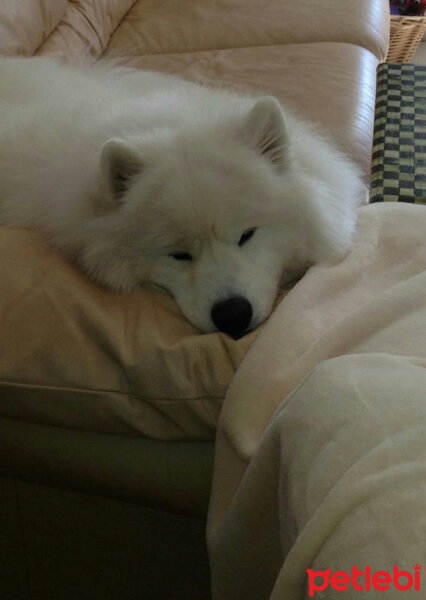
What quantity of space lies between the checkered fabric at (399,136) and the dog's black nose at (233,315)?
83cm

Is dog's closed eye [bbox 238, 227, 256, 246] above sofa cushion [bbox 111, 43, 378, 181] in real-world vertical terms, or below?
above

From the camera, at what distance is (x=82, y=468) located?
50.8 inches

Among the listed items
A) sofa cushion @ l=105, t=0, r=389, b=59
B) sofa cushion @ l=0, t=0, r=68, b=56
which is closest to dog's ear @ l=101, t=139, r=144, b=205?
sofa cushion @ l=0, t=0, r=68, b=56

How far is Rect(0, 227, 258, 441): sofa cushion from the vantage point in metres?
1.13

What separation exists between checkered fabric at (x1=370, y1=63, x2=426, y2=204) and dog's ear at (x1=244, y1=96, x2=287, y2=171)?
613mm

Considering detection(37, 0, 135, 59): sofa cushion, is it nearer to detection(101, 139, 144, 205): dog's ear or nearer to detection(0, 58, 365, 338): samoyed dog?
detection(0, 58, 365, 338): samoyed dog

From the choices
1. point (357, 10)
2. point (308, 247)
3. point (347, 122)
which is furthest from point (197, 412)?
point (357, 10)

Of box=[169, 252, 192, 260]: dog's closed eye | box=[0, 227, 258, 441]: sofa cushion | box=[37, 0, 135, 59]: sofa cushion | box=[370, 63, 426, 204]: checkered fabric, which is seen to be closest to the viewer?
box=[0, 227, 258, 441]: sofa cushion

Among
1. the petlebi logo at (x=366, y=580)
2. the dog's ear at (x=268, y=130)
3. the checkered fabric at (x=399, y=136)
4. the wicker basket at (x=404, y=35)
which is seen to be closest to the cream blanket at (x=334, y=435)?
the petlebi logo at (x=366, y=580)

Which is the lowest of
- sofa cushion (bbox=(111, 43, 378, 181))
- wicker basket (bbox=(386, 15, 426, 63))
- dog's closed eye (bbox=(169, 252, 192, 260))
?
wicker basket (bbox=(386, 15, 426, 63))

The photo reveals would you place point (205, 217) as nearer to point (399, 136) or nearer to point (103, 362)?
point (103, 362)

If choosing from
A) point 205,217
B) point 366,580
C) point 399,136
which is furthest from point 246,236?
point 399,136

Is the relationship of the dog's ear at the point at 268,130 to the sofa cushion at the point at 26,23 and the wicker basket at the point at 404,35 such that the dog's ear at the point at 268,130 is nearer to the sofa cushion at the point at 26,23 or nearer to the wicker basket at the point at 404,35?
the sofa cushion at the point at 26,23

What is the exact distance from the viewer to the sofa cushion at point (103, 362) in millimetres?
1129
